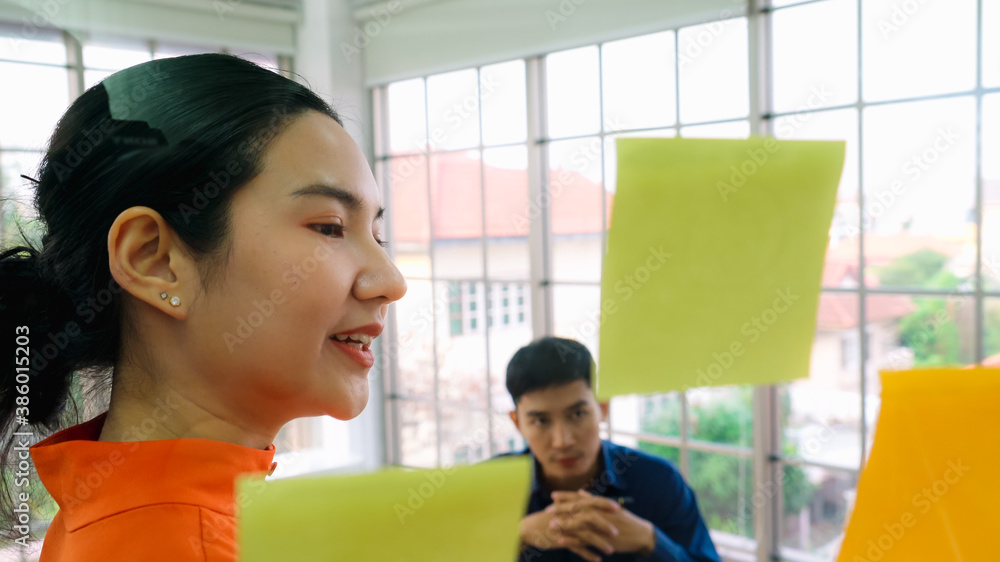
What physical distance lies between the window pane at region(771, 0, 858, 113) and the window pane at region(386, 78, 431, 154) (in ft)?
6.63

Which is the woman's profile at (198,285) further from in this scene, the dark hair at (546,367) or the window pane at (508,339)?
the window pane at (508,339)

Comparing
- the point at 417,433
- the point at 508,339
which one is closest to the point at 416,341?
the point at 417,433

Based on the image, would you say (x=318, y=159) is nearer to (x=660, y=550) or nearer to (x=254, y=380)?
(x=254, y=380)

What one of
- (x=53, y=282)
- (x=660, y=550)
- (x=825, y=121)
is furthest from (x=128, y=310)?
(x=825, y=121)

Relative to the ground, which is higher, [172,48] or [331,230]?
[172,48]

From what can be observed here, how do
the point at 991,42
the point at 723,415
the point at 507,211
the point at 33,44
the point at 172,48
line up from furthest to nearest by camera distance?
the point at 507,211, the point at 172,48, the point at 33,44, the point at 723,415, the point at 991,42

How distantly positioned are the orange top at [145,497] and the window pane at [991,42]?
2446 millimetres

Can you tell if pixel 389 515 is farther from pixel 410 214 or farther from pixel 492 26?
pixel 410 214

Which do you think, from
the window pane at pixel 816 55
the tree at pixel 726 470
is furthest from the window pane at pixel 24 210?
the tree at pixel 726 470

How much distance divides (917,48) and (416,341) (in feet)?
9.33

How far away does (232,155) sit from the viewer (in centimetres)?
33

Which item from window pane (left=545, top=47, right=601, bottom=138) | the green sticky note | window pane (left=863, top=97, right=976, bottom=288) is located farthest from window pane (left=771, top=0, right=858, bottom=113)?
the green sticky note

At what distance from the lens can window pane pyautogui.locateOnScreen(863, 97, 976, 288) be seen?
7.21ft

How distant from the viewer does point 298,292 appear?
0.96ft
